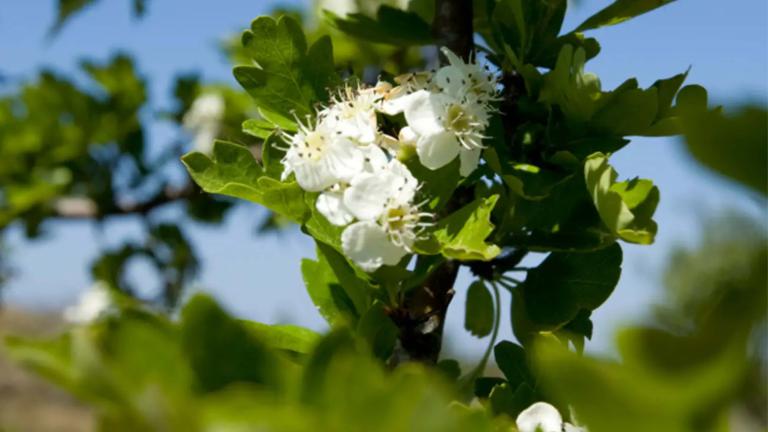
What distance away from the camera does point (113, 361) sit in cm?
32

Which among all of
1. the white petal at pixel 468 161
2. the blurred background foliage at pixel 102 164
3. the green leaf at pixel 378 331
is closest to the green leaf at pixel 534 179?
the white petal at pixel 468 161

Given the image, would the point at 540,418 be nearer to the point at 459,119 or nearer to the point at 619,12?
the point at 459,119

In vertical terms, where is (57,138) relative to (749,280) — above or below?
above

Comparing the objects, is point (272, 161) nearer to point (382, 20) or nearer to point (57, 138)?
point (382, 20)

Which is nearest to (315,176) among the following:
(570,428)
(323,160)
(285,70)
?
(323,160)

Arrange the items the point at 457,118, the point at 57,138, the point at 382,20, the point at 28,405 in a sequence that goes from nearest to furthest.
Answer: the point at 457,118 < the point at 382,20 < the point at 57,138 < the point at 28,405

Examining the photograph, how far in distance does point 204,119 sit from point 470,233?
62.7 inches

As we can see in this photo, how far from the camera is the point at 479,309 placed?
29.7 inches

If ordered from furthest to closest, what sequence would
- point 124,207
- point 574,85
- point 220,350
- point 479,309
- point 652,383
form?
point 124,207, point 479,309, point 574,85, point 220,350, point 652,383

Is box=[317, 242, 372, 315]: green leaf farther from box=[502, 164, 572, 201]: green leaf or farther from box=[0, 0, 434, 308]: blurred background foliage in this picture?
box=[0, 0, 434, 308]: blurred background foliage

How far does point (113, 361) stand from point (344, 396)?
83 mm

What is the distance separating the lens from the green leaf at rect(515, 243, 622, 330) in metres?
0.63

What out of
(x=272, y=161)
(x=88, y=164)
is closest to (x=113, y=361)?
(x=272, y=161)

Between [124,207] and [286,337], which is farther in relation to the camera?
[124,207]
